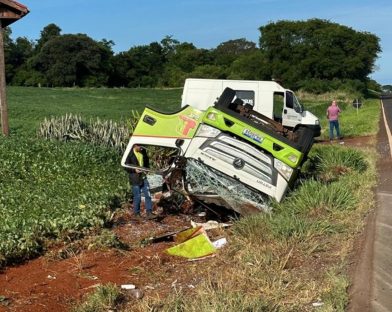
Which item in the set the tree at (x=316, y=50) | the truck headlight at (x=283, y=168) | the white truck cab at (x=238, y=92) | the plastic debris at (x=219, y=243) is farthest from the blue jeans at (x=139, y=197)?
the tree at (x=316, y=50)

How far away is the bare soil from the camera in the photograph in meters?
6.16

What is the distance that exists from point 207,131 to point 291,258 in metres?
3.67

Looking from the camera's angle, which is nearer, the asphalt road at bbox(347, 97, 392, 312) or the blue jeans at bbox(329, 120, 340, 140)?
the asphalt road at bbox(347, 97, 392, 312)

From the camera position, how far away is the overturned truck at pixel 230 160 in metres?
9.49

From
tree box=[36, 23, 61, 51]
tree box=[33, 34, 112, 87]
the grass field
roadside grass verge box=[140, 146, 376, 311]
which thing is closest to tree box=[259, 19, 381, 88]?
tree box=[33, 34, 112, 87]

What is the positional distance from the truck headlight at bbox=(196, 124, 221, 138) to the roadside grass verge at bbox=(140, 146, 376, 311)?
160cm

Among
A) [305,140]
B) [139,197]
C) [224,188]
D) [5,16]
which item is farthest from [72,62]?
[224,188]

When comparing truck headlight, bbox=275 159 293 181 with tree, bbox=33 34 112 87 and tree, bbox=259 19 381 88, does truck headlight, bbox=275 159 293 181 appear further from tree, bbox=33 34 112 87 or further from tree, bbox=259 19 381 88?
tree, bbox=33 34 112 87

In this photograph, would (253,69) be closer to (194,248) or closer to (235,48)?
(235,48)

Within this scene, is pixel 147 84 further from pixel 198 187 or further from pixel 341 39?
pixel 198 187

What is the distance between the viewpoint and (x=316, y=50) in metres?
79.2

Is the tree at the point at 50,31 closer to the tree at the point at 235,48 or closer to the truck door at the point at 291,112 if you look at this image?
the tree at the point at 235,48

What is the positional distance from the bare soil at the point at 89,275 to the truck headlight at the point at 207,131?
197 centimetres

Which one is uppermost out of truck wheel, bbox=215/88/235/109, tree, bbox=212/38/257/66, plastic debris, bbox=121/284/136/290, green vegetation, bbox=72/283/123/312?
tree, bbox=212/38/257/66
